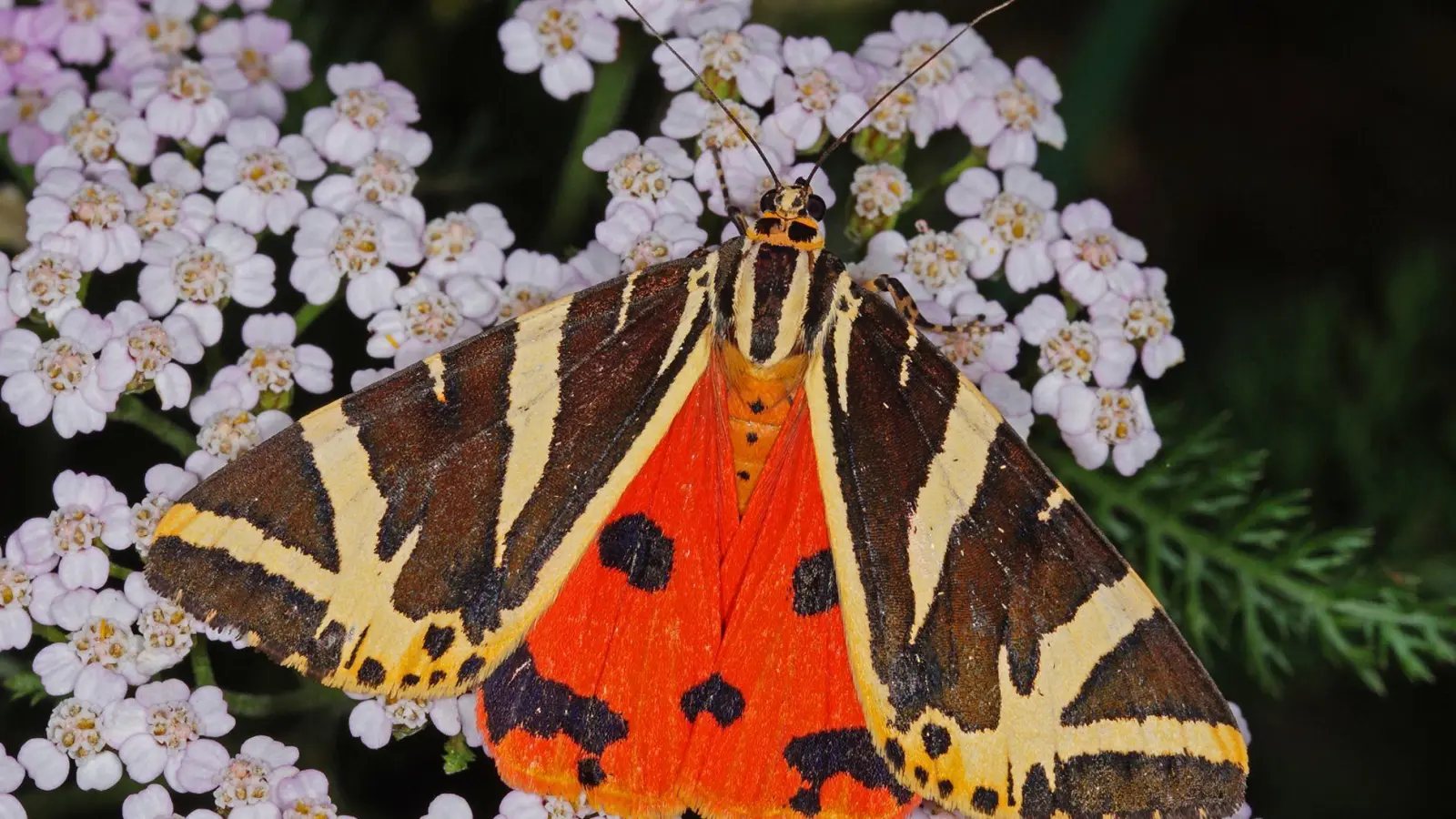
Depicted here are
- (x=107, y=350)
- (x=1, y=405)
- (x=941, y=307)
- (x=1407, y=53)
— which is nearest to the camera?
(x=107, y=350)

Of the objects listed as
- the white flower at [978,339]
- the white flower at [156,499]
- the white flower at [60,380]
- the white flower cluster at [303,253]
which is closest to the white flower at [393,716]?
the white flower cluster at [303,253]

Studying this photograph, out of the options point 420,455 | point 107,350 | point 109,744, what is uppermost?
point 107,350

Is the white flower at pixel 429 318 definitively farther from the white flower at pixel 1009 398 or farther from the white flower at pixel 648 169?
the white flower at pixel 1009 398

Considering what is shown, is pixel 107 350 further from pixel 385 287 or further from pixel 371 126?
pixel 371 126

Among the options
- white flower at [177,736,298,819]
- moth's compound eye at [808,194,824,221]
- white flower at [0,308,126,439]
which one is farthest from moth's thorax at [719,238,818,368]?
white flower at [0,308,126,439]

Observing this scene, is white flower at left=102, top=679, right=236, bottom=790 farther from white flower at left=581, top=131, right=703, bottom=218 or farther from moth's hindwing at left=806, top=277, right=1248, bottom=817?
white flower at left=581, top=131, right=703, bottom=218

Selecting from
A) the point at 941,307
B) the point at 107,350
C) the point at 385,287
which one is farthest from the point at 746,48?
the point at 107,350
